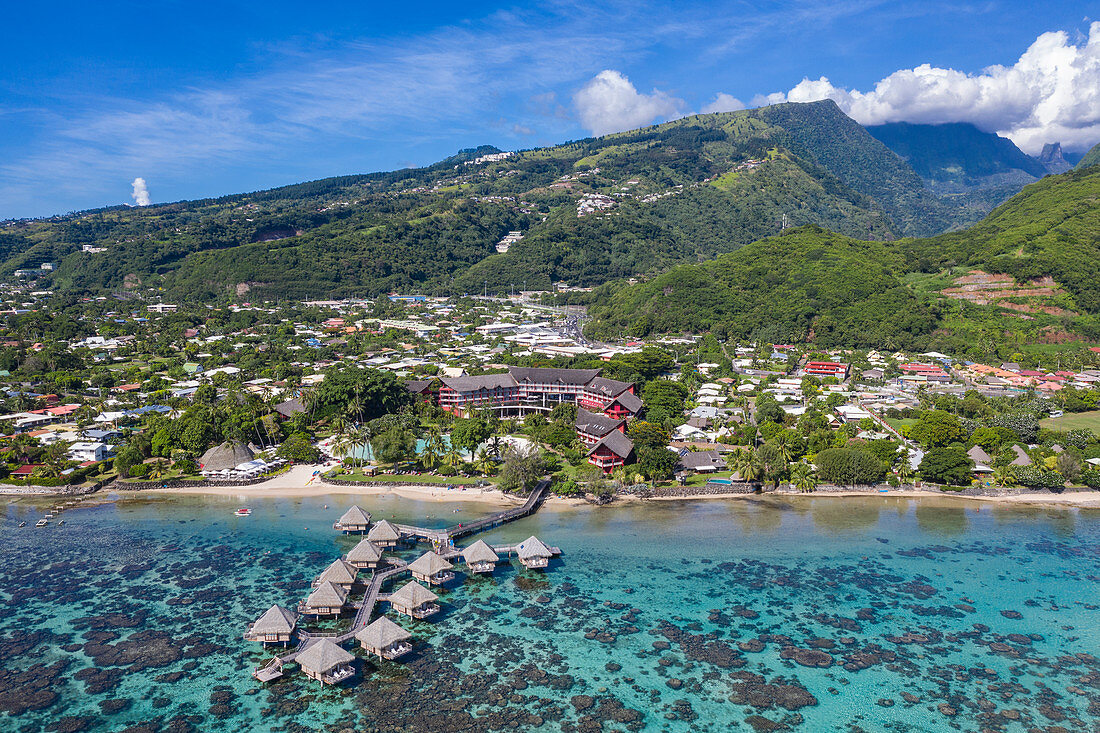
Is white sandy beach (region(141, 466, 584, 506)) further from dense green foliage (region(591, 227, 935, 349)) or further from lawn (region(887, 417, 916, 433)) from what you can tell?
dense green foliage (region(591, 227, 935, 349))

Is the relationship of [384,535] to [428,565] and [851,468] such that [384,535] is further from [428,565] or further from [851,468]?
[851,468]

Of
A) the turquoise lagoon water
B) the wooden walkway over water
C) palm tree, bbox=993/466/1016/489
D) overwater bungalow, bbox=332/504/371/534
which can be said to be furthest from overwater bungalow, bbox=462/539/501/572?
palm tree, bbox=993/466/1016/489

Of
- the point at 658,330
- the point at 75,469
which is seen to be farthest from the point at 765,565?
the point at 658,330

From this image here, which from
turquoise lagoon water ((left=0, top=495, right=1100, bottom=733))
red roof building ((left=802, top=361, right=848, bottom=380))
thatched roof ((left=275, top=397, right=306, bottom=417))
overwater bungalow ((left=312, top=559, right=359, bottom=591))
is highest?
thatched roof ((left=275, top=397, right=306, bottom=417))

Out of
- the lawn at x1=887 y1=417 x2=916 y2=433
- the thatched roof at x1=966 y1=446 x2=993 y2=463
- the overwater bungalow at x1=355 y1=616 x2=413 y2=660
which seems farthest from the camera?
the lawn at x1=887 y1=417 x2=916 y2=433

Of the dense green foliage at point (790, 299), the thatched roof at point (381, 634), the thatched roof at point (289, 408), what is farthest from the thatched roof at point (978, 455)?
the thatched roof at point (289, 408)

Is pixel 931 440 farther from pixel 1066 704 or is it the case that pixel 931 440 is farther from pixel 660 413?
pixel 1066 704
